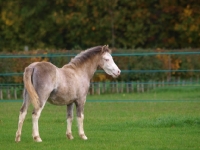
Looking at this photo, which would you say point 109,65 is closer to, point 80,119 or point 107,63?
point 107,63

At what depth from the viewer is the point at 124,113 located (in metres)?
19.5

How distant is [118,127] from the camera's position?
51.8 ft

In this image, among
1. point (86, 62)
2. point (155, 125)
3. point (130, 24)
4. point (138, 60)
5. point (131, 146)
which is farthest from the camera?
point (130, 24)

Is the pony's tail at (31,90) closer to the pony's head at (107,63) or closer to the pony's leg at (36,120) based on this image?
the pony's leg at (36,120)

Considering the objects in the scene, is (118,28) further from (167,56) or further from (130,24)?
(167,56)

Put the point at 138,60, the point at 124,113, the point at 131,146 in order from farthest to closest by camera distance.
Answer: the point at 138,60 < the point at 124,113 < the point at 131,146

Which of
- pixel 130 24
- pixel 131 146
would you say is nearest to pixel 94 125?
pixel 131 146

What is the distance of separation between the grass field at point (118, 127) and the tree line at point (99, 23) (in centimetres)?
1714

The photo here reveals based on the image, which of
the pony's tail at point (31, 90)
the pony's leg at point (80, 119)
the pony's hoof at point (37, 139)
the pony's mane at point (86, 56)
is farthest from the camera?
the pony's mane at point (86, 56)

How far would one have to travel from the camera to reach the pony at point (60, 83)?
12.5 metres

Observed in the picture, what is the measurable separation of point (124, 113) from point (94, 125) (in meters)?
3.32

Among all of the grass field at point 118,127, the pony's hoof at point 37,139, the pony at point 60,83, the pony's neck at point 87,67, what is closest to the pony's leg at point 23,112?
the pony at point 60,83

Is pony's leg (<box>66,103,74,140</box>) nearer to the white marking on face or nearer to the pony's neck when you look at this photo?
the pony's neck

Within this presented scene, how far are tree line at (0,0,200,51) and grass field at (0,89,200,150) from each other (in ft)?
56.2
